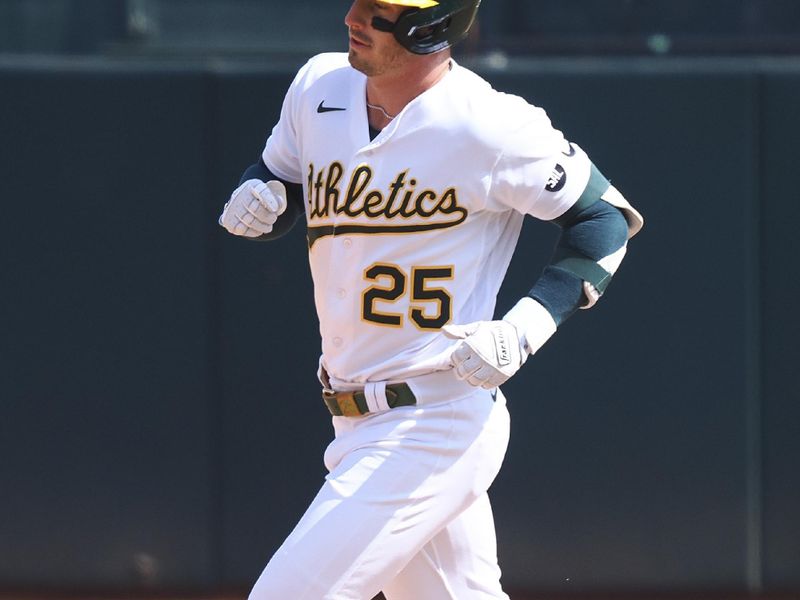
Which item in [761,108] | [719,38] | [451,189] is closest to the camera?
[451,189]

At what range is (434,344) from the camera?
2729 millimetres

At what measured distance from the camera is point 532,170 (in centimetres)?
271

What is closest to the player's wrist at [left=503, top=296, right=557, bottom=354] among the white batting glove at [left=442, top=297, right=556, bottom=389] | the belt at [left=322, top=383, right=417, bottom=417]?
the white batting glove at [left=442, top=297, right=556, bottom=389]

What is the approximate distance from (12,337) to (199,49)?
4.88 ft

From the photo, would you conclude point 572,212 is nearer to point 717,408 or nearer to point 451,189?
point 451,189

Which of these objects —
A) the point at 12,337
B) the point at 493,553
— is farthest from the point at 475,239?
the point at 12,337

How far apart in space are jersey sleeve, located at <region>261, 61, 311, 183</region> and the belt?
525 mm

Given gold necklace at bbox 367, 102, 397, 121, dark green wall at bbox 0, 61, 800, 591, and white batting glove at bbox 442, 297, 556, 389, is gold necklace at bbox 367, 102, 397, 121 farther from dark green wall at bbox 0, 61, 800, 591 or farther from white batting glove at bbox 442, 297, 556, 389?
dark green wall at bbox 0, 61, 800, 591

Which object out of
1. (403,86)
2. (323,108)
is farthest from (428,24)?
(323,108)

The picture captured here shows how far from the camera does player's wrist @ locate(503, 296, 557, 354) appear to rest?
260cm

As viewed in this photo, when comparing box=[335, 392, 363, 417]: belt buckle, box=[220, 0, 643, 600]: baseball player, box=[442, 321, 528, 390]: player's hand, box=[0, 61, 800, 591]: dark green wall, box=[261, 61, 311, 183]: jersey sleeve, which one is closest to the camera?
box=[442, 321, 528, 390]: player's hand

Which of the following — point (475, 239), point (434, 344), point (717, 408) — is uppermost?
point (475, 239)

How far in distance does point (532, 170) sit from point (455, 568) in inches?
32.9

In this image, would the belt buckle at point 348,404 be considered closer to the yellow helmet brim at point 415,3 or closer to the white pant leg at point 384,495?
the white pant leg at point 384,495
